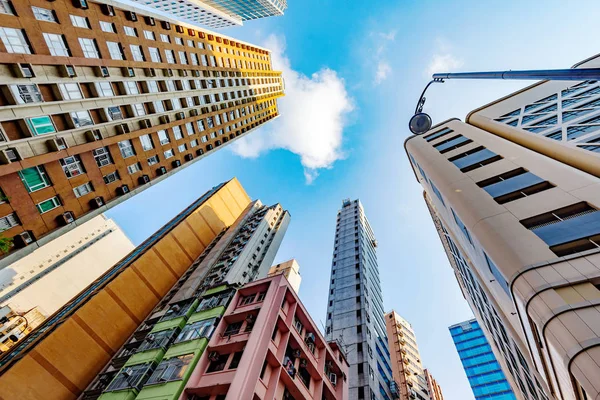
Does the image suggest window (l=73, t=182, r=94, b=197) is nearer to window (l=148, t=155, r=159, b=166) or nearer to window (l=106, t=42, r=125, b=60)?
window (l=148, t=155, r=159, b=166)

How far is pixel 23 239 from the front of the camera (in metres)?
16.3

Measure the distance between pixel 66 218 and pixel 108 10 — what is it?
17766 millimetres

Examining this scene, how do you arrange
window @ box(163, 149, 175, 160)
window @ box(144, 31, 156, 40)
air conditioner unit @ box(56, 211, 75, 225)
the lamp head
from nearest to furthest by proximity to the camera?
the lamp head < air conditioner unit @ box(56, 211, 75, 225) < window @ box(144, 31, 156, 40) < window @ box(163, 149, 175, 160)

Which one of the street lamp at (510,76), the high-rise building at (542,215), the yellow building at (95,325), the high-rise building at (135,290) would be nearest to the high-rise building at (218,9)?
the high-rise building at (135,290)

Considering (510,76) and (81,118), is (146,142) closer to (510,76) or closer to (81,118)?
(81,118)

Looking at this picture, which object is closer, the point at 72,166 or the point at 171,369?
the point at 72,166

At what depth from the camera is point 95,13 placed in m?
22.0

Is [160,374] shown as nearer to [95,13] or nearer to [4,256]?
[4,256]

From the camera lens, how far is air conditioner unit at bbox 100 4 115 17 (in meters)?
22.7

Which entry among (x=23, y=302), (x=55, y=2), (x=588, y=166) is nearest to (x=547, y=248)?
(x=588, y=166)

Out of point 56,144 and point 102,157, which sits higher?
point 102,157

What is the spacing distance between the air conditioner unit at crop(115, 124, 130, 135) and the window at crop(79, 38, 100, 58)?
17.8 feet

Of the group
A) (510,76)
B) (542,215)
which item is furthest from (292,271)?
(510,76)

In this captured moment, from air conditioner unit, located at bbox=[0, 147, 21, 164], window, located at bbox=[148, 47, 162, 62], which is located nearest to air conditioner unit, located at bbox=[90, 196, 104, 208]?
air conditioner unit, located at bbox=[0, 147, 21, 164]
